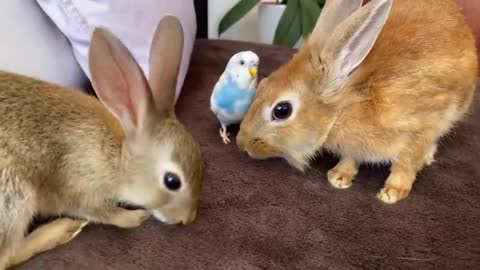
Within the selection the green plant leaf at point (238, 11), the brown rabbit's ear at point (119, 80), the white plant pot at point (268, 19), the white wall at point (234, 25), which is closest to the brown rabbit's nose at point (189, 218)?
the brown rabbit's ear at point (119, 80)

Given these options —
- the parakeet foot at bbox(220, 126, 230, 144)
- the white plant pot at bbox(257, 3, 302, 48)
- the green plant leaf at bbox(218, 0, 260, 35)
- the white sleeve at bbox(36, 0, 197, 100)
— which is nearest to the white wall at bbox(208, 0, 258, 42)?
the white plant pot at bbox(257, 3, 302, 48)

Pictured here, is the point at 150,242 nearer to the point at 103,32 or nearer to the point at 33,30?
the point at 103,32

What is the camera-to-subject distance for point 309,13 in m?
2.15

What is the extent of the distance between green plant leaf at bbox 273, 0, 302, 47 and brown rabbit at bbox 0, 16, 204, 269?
1.06 meters

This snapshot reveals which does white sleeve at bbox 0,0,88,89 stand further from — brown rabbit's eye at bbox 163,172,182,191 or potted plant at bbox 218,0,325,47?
potted plant at bbox 218,0,325,47

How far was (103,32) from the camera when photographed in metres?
1.03

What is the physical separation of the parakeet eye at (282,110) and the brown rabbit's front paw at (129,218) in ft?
1.17

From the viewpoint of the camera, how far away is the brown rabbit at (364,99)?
134cm

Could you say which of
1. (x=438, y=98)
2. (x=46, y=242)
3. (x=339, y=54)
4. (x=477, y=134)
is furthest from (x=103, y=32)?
(x=477, y=134)

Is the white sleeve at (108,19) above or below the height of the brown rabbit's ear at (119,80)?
below

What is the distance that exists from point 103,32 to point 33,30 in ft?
1.49

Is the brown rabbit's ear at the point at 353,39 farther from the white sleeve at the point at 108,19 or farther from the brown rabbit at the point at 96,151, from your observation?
the white sleeve at the point at 108,19

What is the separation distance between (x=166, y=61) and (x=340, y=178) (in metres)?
0.49

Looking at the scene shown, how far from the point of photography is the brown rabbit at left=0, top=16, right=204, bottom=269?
109cm
